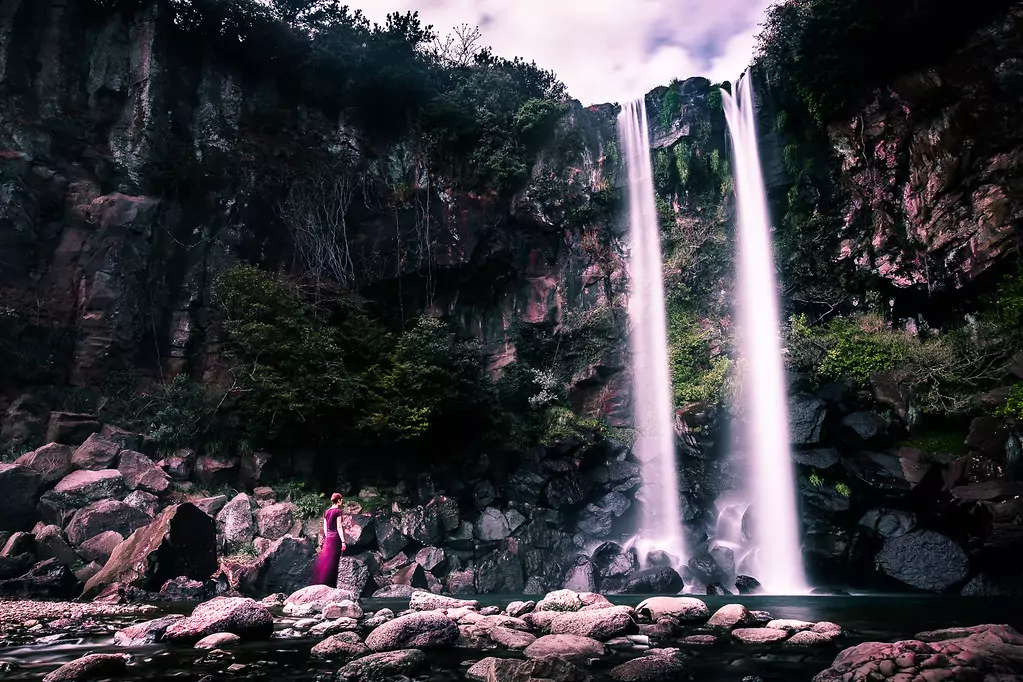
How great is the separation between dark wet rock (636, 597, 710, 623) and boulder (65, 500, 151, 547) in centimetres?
1116

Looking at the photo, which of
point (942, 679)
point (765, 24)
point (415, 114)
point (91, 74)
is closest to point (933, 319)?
point (765, 24)

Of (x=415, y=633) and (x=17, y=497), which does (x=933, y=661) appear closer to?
(x=415, y=633)

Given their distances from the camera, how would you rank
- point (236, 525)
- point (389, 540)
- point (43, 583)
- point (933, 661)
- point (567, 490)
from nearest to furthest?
point (933, 661) < point (43, 583) < point (236, 525) < point (389, 540) < point (567, 490)

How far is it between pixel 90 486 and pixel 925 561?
63.0 ft

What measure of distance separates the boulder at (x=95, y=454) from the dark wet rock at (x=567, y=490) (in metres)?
11.7

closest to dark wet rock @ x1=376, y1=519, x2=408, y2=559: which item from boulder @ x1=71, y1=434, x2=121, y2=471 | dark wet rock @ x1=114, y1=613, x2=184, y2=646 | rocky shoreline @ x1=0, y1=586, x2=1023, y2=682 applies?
rocky shoreline @ x1=0, y1=586, x2=1023, y2=682

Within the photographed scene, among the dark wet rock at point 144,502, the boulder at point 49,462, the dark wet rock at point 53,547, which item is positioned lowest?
the dark wet rock at point 53,547

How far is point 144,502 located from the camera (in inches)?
619

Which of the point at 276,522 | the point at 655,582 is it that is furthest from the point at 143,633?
the point at 655,582

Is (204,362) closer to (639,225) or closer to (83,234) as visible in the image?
(83,234)

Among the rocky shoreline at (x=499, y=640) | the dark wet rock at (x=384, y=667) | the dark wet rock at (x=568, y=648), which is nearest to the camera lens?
the rocky shoreline at (x=499, y=640)

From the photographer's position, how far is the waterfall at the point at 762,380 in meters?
17.2

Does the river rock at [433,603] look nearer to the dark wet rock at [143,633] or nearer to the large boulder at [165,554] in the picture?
the dark wet rock at [143,633]

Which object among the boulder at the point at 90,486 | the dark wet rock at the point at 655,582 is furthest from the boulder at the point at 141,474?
the dark wet rock at the point at 655,582
